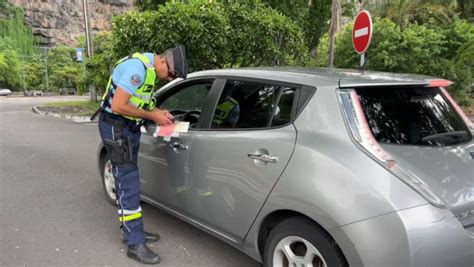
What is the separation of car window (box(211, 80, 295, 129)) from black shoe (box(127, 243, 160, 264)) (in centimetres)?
115

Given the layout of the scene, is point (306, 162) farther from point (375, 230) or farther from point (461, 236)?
point (461, 236)

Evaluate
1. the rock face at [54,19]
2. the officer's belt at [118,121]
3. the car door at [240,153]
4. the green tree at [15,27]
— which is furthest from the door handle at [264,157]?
the rock face at [54,19]

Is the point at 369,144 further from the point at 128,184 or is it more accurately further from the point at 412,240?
the point at 128,184

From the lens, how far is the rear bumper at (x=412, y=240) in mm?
2078

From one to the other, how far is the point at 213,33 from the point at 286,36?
195 centimetres

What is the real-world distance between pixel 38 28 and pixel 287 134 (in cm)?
8605

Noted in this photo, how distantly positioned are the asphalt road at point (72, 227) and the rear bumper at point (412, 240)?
1.39 meters

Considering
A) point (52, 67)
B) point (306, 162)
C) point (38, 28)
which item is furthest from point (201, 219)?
point (38, 28)

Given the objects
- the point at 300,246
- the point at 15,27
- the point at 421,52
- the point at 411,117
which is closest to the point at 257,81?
the point at 411,117

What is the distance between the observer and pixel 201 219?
328 centimetres

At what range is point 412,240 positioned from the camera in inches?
81.5

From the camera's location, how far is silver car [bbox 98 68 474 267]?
214 cm

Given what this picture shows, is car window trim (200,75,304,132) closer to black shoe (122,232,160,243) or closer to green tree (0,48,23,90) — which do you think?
black shoe (122,232,160,243)

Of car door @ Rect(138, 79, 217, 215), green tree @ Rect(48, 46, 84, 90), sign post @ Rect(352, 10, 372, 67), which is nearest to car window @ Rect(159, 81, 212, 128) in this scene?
car door @ Rect(138, 79, 217, 215)
